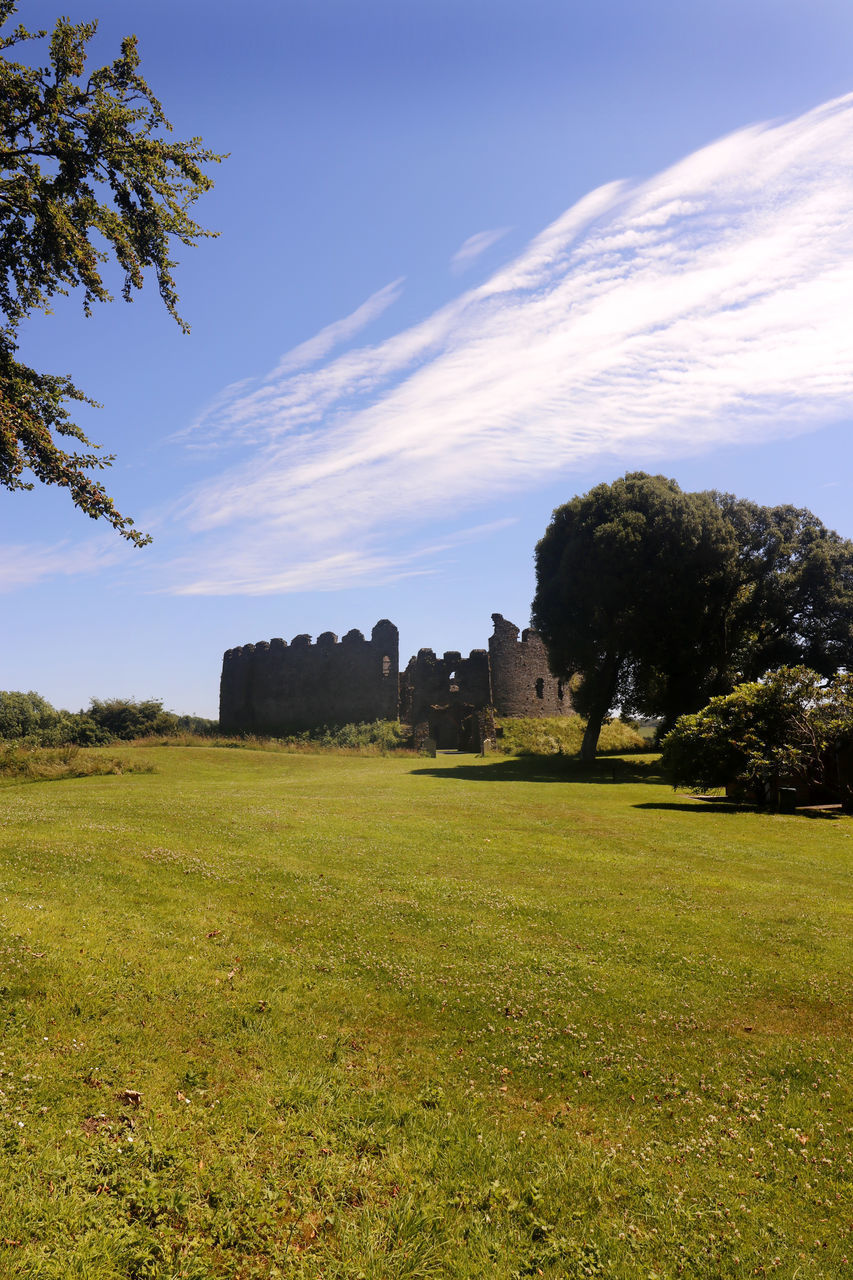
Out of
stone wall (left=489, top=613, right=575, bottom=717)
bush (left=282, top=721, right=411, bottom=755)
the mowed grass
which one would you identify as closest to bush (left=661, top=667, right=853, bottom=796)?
the mowed grass

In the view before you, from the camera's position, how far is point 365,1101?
19.3 ft

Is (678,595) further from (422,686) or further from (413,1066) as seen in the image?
(413,1066)

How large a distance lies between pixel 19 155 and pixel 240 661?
5247 centimetres

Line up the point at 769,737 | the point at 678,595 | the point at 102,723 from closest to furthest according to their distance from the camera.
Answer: the point at 769,737, the point at 678,595, the point at 102,723

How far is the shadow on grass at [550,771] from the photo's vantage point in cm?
2927

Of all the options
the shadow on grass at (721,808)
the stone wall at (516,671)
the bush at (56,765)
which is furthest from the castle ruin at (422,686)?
the shadow on grass at (721,808)

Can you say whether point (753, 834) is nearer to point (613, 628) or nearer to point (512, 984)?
point (512, 984)

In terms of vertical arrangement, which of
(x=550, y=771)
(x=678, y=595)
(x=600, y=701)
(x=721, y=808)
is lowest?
(x=550, y=771)

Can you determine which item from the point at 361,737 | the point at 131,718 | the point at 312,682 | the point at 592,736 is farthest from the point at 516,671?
the point at 131,718

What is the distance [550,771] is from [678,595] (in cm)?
1134

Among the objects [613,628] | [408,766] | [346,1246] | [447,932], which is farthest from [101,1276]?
[613,628]

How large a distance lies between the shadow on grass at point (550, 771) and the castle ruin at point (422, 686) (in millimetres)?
9590

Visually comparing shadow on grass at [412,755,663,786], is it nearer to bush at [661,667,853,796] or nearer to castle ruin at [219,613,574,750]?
bush at [661,667,853,796]

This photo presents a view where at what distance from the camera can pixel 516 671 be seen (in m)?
51.8
